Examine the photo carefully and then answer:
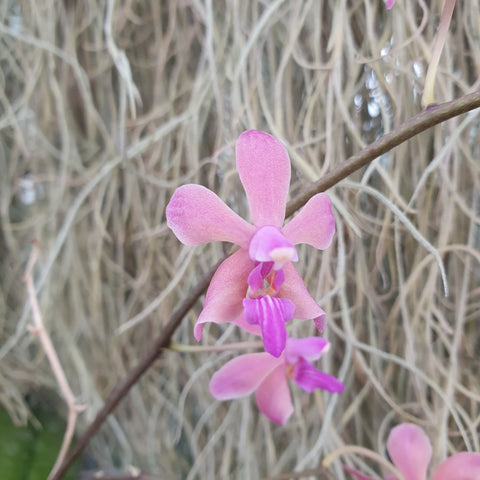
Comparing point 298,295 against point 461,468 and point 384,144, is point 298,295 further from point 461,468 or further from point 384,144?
point 461,468

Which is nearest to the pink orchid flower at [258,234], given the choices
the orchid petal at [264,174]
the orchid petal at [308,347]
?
the orchid petal at [264,174]

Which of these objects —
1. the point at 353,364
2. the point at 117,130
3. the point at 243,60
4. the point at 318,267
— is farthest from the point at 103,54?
the point at 353,364

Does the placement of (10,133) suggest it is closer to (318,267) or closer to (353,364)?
(318,267)

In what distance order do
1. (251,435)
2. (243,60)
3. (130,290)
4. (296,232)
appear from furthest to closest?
(130,290) → (251,435) → (243,60) → (296,232)

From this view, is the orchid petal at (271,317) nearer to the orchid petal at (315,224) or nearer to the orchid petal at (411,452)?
the orchid petal at (315,224)

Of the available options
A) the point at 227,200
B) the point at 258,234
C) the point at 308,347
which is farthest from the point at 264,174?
the point at 227,200

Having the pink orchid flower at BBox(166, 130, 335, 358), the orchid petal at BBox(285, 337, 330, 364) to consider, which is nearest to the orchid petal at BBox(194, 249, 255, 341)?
the pink orchid flower at BBox(166, 130, 335, 358)

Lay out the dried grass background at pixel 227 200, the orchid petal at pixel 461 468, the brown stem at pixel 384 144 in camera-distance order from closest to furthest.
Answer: the brown stem at pixel 384 144 < the orchid petal at pixel 461 468 < the dried grass background at pixel 227 200
